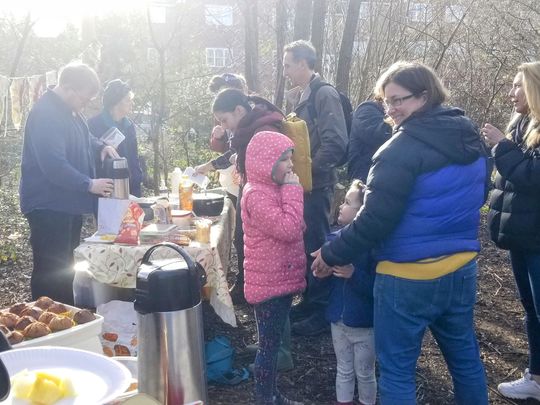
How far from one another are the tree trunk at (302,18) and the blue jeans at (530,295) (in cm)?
473

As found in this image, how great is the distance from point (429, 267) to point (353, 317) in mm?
654

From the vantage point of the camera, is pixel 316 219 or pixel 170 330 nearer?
pixel 170 330

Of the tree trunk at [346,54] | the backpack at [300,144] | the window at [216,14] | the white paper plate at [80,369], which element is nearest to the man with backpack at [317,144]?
the backpack at [300,144]

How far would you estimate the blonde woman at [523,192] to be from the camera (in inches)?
118

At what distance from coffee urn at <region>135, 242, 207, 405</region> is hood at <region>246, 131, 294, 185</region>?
909mm

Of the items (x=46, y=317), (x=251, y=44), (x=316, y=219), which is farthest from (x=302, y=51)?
(x=251, y=44)

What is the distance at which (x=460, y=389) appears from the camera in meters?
2.74

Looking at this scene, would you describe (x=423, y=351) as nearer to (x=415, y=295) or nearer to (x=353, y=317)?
(x=353, y=317)

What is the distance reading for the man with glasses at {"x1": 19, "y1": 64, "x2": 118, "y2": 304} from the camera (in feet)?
12.1

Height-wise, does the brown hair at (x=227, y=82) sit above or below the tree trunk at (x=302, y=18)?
below

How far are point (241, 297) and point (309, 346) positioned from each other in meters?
0.97

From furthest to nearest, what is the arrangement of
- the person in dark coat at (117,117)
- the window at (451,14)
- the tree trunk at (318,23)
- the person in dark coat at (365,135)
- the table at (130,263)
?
1. the window at (451,14)
2. the tree trunk at (318,23)
3. the person in dark coat at (117,117)
4. the person in dark coat at (365,135)
5. the table at (130,263)

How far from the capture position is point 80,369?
66.3 inches

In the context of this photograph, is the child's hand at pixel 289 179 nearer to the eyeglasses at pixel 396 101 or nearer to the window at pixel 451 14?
the eyeglasses at pixel 396 101
